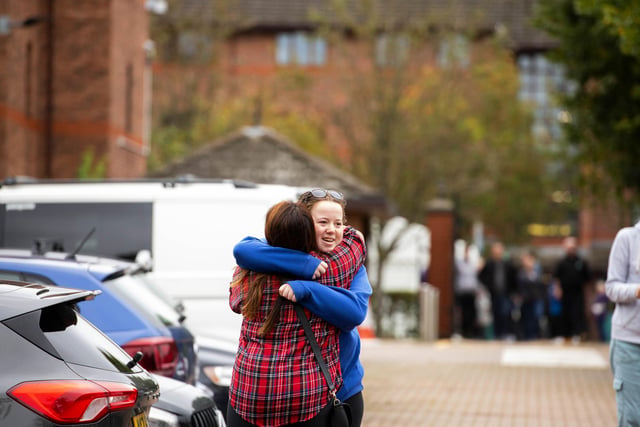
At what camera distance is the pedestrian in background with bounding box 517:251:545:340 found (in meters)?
24.1

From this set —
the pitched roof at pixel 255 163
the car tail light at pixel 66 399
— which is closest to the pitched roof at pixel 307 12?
the pitched roof at pixel 255 163

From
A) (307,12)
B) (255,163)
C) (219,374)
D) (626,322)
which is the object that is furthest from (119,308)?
(307,12)

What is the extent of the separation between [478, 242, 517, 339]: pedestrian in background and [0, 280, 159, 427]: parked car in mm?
19122

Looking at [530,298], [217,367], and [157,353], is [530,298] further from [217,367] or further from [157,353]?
[157,353]

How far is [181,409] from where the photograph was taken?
21.2ft

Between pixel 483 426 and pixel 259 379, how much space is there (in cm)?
663

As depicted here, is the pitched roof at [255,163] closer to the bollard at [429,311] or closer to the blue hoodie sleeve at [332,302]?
the bollard at [429,311]

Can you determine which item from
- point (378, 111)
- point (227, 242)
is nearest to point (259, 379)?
point (227, 242)

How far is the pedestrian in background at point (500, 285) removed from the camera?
77.8ft

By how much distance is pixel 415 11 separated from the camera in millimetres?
40281

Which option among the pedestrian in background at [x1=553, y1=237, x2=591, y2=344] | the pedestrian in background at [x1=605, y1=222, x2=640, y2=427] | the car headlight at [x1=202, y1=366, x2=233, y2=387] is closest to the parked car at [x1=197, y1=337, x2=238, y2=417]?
the car headlight at [x1=202, y1=366, x2=233, y2=387]

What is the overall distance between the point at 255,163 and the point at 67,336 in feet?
46.5

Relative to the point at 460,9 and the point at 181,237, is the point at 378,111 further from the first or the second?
the point at 181,237

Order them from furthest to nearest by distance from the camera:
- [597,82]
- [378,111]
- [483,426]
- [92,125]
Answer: [378,111]
[92,125]
[597,82]
[483,426]
